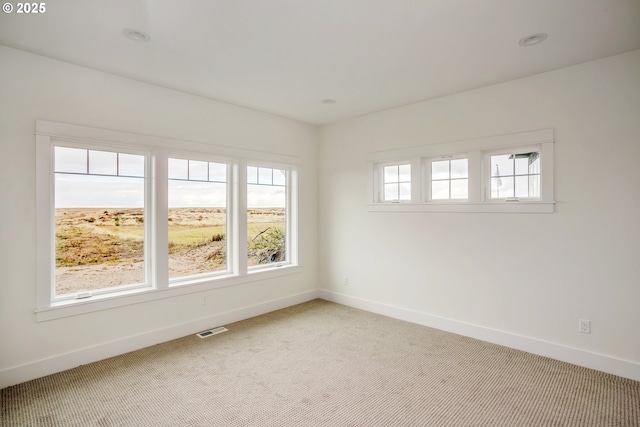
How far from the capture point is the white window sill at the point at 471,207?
315 cm

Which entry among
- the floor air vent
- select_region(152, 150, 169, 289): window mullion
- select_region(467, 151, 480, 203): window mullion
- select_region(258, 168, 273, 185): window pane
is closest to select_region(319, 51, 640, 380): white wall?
select_region(467, 151, 480, 203): window mullion

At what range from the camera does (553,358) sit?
306 centimetres

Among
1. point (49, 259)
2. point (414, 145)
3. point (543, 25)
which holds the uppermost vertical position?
point (543, 25)

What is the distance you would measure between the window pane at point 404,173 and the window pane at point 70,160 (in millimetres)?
3561

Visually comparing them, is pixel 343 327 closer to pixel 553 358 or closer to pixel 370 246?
pixel 370 246

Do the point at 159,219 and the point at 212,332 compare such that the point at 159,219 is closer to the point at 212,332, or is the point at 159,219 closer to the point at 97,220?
the point at 97,220

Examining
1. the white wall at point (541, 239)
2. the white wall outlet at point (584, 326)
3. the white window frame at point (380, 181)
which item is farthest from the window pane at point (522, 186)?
the white wall outlet at point (584, 326)

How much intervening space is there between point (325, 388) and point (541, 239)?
2482mm

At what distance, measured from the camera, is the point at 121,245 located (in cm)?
334

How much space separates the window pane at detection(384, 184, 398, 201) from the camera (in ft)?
14.4

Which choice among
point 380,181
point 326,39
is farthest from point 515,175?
point 326,39

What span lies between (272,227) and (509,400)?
340 centimetres

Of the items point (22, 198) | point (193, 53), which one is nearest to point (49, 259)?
point (22, 198)

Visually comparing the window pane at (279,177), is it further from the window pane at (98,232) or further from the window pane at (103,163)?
the window pane at (103,163)
